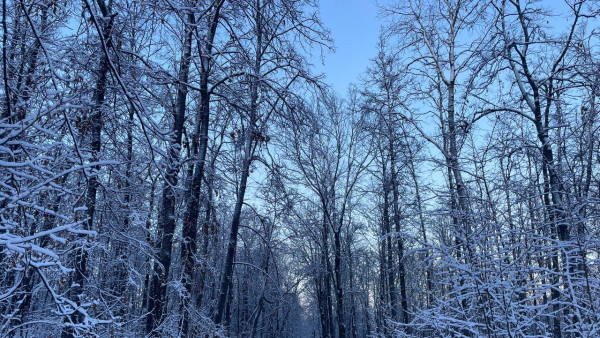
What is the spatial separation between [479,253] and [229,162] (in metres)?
5.50

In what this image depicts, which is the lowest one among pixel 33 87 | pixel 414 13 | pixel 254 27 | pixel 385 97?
pixel 33 87

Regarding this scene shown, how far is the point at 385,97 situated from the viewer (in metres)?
10.4

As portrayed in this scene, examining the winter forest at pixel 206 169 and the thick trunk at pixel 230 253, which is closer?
the winter forest at pixel 206 169

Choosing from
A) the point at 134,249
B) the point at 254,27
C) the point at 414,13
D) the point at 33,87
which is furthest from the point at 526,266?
the point at 414,13

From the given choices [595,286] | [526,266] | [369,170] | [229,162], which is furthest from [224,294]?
[369,170]

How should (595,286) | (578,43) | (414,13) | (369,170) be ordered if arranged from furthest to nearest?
1. (369,170)
2. (414,13)
3. (578,43)
4. (595,286)

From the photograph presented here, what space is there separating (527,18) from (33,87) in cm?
900

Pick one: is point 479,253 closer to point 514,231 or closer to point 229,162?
point 514,231

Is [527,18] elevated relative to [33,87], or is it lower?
elevated

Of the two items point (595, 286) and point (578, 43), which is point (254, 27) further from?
point (578, 43)

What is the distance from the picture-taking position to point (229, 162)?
8.30 m

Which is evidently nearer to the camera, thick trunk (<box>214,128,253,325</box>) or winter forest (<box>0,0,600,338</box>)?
winter forest (<box>0,0,600,338</box>)

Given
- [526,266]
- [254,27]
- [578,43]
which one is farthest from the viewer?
[578,43]

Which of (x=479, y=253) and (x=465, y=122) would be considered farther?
(x=465, y=122)
